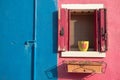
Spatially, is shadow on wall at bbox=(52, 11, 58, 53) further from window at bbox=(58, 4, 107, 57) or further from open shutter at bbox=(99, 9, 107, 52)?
open shutter at bbox=(99, 9, 107, 52)

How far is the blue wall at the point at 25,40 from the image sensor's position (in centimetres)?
659

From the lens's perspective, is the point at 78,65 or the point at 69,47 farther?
the point at 69,47

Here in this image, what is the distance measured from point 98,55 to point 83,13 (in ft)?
2.93

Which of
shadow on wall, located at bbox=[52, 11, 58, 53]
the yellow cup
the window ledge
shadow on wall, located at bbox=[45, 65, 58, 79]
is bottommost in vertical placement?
shadow on wall, located at bbox=[45, 65, 58, 79]

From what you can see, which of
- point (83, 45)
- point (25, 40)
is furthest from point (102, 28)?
point (25, 40)

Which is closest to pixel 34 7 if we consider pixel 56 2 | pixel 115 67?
pixel 56 2

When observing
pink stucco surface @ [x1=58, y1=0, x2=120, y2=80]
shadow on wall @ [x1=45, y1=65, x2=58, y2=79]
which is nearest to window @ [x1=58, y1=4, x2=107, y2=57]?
pink stucco surface @ [x1=58, y1=0, x2=120, y2=80]

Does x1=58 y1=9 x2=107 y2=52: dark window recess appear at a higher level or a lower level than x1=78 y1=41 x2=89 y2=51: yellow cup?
higher

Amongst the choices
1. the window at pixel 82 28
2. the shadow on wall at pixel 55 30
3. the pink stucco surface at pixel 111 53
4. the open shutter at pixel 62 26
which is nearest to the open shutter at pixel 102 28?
the window at pixel 82 28

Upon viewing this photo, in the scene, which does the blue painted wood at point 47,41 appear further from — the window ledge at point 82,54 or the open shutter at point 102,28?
the open shutter at point 102,28

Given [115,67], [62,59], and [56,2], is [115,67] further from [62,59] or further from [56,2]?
[56,2]

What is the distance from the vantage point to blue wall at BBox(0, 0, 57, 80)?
6586 mm

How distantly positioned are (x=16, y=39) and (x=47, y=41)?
599 mm

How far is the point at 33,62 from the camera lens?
6.59 m
